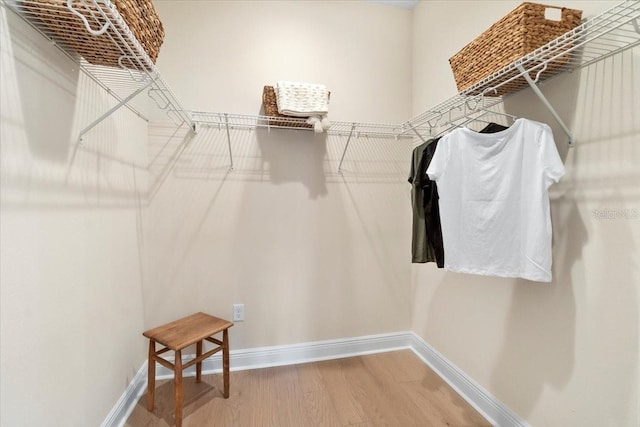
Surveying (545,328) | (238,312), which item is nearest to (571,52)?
(545,328)

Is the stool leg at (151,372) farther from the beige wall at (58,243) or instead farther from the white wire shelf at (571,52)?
the white wire shelf at (571,52)

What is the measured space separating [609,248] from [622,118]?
46 cm

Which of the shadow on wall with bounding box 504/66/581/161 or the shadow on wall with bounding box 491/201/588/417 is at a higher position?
the shadow on wall with bounding box 504/66/581/161

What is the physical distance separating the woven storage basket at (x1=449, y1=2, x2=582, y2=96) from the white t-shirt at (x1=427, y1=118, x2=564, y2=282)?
247 mm

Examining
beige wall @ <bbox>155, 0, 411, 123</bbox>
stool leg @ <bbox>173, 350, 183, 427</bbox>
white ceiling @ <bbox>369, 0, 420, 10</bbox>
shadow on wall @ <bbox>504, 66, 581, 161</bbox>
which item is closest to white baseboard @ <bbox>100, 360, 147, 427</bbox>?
stool leg @ <bbox>173, 350, 183, 427</bbox>

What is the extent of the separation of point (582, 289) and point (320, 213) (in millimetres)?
1426

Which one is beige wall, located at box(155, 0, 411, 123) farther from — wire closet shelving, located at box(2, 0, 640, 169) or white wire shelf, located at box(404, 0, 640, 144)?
white wire shelf, located at box(404, 0, 640, 144)

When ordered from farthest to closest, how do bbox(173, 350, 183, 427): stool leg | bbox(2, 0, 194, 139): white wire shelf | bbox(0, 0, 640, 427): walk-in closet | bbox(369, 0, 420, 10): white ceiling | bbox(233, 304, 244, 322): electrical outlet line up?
bbox(369, 0, 420, 10): white ceiling
bbox(233, 304, 244, 322): electrical outlet
bbox(173, 350, 183, 427): stool leg
bbox(0, 0, 640, 427): walk-in closet
bbox(2, 0, 194, 139): white wire shelf

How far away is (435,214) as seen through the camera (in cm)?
154

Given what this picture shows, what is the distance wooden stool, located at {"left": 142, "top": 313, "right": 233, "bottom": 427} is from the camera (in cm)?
137

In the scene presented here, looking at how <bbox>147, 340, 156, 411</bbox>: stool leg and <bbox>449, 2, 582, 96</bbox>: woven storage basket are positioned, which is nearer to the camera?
<bbox>449, 2, 582, 96</bbox>: woven storage basket

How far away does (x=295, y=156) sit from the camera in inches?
78.2

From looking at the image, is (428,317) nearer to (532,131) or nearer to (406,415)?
(406,415)

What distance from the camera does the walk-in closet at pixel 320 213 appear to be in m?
0.96
